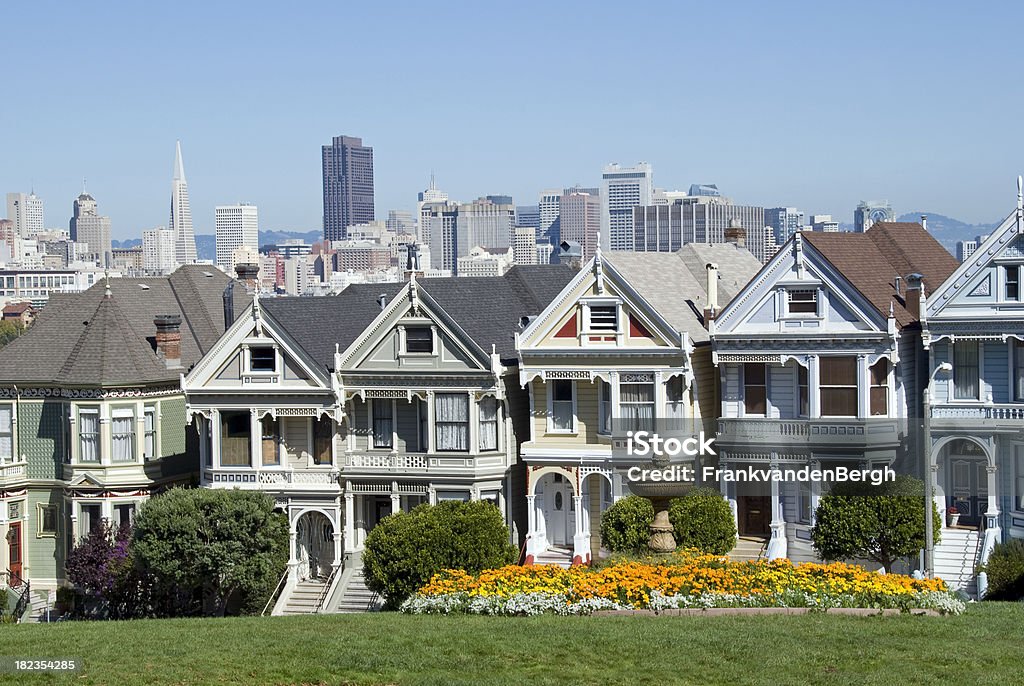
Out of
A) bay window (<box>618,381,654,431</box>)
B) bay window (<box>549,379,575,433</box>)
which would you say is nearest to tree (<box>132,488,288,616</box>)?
bay window (<box>549,379,575,433</box>)

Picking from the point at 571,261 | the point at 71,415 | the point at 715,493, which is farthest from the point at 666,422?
the point at 71,415

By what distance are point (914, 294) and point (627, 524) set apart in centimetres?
890

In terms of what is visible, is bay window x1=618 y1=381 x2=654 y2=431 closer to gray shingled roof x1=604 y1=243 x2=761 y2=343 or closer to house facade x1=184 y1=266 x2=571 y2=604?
gray shingled roof x1=604 y1=243 x2=761 y2=343

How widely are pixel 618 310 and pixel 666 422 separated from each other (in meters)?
3.03

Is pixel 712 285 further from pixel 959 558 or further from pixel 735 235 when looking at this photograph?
pixel 735 235

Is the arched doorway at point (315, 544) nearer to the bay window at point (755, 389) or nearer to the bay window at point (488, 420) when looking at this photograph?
the bay window at point (488, 420)

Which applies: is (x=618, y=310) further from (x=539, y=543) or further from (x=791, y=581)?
(x=791, y=581)

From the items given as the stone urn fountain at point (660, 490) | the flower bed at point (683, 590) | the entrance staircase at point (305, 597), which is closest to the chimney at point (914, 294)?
the stone urn fountain at point (660, 490)

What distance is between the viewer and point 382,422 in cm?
4547

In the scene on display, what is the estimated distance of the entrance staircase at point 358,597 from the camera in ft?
140

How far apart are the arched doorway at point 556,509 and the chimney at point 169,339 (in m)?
11.5

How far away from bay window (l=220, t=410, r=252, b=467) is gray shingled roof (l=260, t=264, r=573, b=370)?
2613 millimetres

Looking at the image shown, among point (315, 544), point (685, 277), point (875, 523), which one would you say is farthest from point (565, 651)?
point (685, 277)

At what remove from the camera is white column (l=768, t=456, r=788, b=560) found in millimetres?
41312
